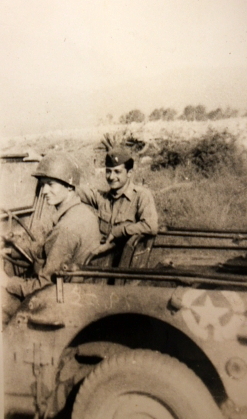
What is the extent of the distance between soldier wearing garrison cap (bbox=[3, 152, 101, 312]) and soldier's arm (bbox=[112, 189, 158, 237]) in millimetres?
123

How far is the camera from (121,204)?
2004 millimetres

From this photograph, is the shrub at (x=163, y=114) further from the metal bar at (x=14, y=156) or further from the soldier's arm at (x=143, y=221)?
the metal bar at (x=14, y=156)

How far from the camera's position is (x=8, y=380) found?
208cm

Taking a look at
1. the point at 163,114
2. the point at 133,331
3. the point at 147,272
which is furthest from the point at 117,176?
the point at 133,331

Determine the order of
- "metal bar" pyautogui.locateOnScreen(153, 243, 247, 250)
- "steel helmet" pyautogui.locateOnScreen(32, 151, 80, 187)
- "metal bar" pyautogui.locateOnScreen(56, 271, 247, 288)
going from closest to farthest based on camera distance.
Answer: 1. "metal bar" pyautogui.locateOnScreen(56, 271, 247, 288)
2. "metal bar" pyautogui.locateOnScreen(153, 243, 247, 250)
3. "steel helmet" pyautogui.locateOnScreen(32, 151, 80, 187)

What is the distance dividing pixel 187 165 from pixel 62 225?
615mm

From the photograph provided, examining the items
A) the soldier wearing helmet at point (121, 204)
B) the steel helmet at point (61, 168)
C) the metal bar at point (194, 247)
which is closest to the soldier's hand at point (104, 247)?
the soldier wearing helmet at point (121, 204)

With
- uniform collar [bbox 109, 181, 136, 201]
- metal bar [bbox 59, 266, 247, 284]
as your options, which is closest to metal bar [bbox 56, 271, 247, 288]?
metal bar [bbox 59, 266, 247, 284]

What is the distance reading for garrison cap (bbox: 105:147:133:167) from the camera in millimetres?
1977

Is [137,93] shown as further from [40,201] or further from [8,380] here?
[8,380]

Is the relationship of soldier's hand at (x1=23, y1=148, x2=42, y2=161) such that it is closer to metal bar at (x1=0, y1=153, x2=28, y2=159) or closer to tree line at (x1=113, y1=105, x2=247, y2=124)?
metal bar at (x1=0, y1=153, x2=28, y2=159)

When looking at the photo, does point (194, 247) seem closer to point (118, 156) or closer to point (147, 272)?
point (147, 272)

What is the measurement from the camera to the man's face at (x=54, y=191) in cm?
208

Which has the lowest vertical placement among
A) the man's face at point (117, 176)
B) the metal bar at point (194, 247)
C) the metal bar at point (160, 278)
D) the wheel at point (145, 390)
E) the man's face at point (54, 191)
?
the wheel at point (145, 390)
